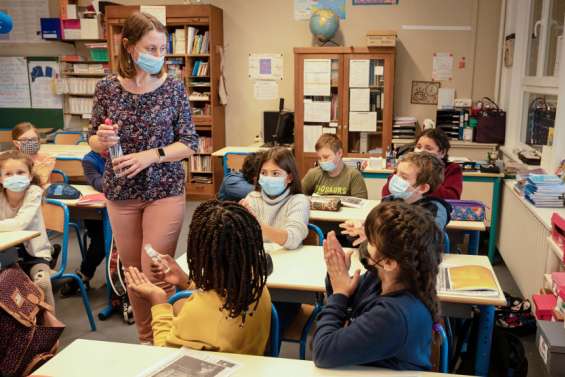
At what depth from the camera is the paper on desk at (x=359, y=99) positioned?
568cm

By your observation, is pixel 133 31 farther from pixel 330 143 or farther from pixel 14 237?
pixel 330 143

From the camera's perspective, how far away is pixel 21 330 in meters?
2.40

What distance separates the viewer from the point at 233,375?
1.41 metres

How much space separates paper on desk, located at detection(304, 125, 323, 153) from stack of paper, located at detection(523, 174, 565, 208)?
278 cm

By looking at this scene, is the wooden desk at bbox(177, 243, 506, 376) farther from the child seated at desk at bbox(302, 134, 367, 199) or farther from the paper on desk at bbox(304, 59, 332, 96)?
the paper on desk at bbox(304, 59, 332, 96)

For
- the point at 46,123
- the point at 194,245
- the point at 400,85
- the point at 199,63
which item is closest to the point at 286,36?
the point at 199,63

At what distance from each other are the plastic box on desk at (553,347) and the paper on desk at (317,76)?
4122 millimetres

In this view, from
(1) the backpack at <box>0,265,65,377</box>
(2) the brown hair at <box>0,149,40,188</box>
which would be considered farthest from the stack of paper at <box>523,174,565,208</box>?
(2) the brown hair at <box>0,149,40,188</box>

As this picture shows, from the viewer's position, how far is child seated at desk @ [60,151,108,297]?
365cm

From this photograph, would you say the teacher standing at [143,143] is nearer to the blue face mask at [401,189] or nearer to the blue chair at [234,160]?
the blue face mask at [401,189]

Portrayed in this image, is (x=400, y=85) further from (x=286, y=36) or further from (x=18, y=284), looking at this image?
(x=18, y=284)

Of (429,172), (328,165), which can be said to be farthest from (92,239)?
(429,172)

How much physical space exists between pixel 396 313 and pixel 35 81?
22.6ft

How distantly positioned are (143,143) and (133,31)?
44 centimetres
